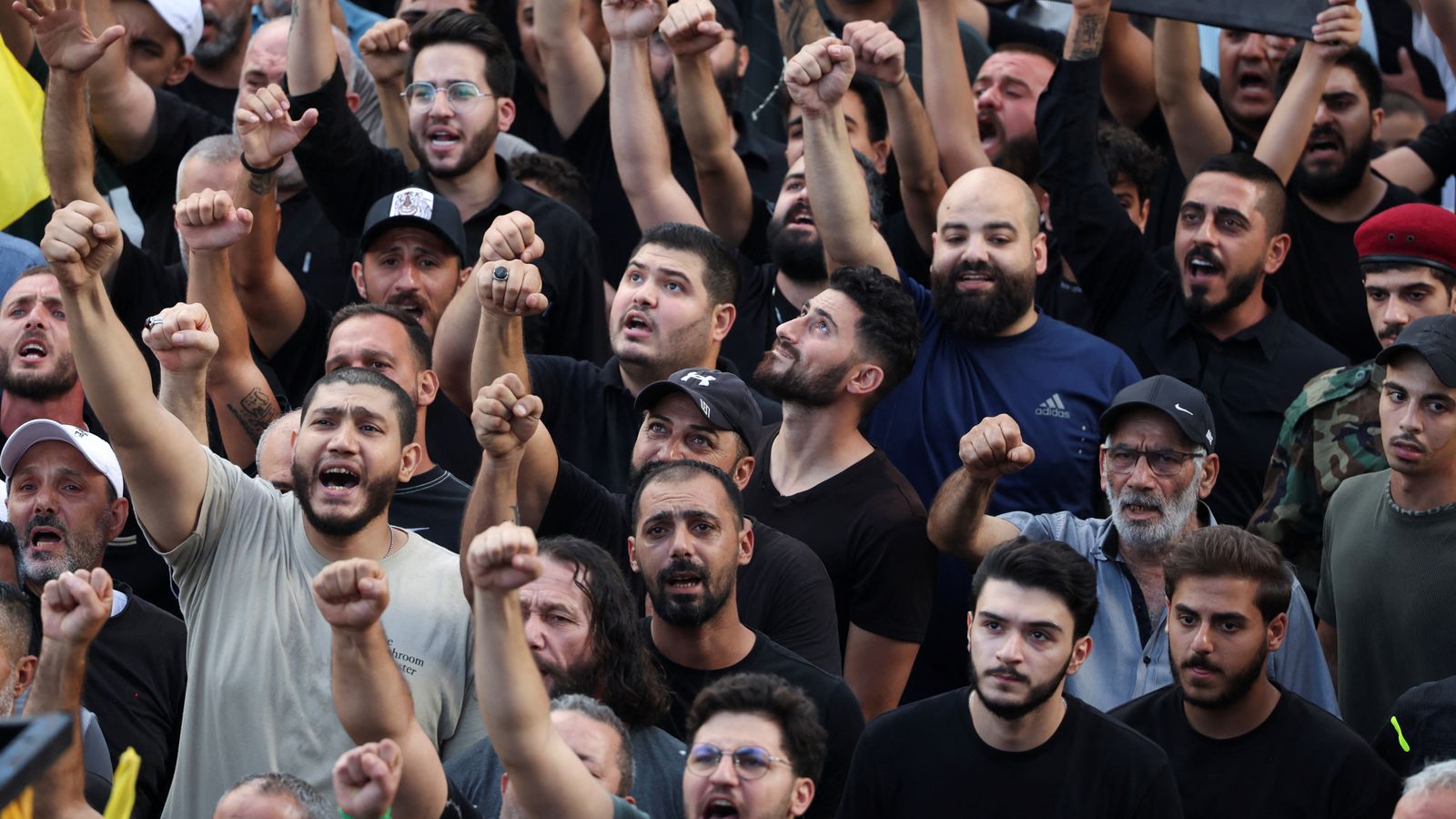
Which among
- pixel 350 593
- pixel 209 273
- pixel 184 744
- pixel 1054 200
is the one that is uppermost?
pixel 1054 200

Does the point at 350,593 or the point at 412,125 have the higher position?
the point at 412,125

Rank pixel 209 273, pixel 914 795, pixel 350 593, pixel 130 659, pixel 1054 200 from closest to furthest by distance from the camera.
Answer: pixel 350 593 → pixel 914 795 → pixel 130 659 → pixel 209 273 → pixel 1054 200

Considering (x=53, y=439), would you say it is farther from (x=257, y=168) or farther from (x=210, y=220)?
(x=257, y=168)

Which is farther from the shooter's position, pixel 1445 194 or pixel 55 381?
pixel 1445 194

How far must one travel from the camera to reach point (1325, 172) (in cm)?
724

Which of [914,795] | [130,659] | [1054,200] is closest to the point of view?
[914,795]

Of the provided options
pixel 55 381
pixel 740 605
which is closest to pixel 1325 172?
pixel 740 605

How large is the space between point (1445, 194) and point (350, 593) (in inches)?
221

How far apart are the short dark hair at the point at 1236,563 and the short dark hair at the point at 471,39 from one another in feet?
10.3

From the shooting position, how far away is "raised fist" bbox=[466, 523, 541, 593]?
157 inches

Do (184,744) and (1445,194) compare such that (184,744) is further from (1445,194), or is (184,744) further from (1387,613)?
(1445,194)

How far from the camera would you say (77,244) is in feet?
15.7

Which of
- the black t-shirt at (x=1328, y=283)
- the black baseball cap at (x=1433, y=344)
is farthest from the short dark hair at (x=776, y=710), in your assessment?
the black t-shirt at (x=1328, y=283)

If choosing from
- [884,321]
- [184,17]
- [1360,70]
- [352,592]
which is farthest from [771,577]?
[184,17]
